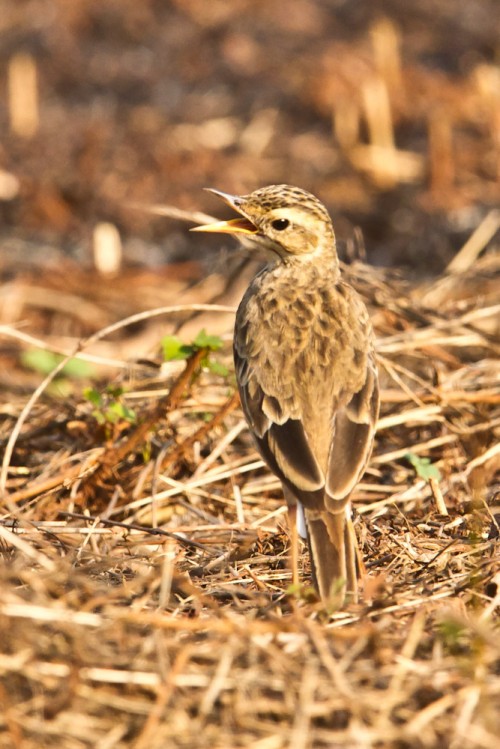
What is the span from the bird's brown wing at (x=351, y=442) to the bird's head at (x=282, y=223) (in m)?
0.90

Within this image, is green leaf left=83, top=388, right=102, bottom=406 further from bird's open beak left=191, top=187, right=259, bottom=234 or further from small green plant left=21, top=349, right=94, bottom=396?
small green plant left=21, top=349, right=94, bottom=396

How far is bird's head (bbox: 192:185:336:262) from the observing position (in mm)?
5887

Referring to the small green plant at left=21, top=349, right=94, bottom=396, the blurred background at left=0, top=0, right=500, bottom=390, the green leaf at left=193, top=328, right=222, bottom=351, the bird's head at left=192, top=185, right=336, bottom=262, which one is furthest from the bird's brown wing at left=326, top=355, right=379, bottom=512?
the blurred background at left=0, top=0, right=500, bottom=390

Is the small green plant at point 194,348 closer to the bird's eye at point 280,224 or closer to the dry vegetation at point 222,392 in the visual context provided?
the dry vegetation at point 222,392

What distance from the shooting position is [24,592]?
4.42m

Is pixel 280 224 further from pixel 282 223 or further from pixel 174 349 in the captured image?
pixel 174 349

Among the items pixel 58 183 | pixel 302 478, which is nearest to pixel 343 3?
pixel 58 183

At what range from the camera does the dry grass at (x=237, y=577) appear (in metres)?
3.79

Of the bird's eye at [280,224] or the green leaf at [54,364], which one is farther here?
the green leaf at [54,364]

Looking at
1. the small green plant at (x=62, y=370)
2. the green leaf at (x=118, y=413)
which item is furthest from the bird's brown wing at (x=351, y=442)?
the small green plant at (x=62, y=370)

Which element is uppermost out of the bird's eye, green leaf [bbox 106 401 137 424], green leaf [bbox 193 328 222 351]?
the bird's eye

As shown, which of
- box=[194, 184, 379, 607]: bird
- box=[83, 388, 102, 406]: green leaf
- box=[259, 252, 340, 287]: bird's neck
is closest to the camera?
box=[194, 184, 379, 607]: bird

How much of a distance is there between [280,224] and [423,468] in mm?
1411

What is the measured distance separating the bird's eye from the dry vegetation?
0.69 m
